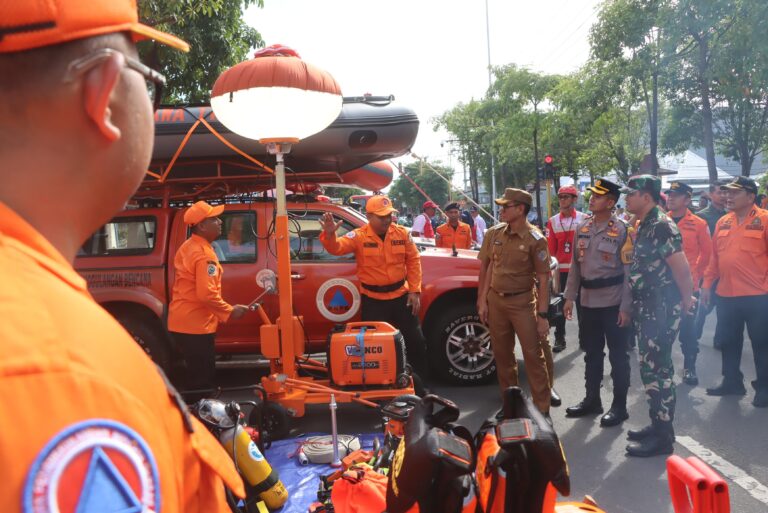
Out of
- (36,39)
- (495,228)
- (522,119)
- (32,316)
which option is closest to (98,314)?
(32,316)

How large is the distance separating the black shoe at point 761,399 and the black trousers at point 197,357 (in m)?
4.69

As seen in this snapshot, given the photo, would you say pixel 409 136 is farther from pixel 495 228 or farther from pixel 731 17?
pixel 731 17

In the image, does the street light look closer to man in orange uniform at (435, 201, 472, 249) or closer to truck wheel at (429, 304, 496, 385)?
truck wheel at (429, 304, 496, 385)

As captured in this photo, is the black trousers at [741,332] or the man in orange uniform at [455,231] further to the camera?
the man in orange uniform at [455,231]

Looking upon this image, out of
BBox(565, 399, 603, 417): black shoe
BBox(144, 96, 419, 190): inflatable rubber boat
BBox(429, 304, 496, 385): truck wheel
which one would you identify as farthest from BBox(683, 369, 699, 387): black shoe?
BBox(144, 96, 419, 190): inflatable rubber boat

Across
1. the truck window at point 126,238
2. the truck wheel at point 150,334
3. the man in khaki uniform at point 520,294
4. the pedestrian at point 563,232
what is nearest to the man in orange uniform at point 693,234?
the pedestrian at point 563,232

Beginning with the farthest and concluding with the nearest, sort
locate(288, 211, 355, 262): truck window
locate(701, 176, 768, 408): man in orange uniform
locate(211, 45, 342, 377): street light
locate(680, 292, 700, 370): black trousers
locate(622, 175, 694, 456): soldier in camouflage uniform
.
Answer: locate(680, 292, 700, 370): black trousers < locate(288, 211, 355, 262): truck window < locate(701, 176, 768, 408): man in orange uniform < locate(622, 175, 694, 456): soldier in camouflage uniform < locate(211, 45, 342, 377): street light

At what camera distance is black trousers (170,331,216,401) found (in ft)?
15.7

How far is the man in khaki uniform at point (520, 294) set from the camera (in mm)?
4938

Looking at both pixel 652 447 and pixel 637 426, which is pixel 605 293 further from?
pixel 652 447

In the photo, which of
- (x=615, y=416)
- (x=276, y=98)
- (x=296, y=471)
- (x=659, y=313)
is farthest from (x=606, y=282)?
(x=276, y=98)

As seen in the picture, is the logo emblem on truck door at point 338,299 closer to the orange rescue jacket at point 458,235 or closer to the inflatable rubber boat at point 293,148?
the inflatable rubber boat at point 293,148

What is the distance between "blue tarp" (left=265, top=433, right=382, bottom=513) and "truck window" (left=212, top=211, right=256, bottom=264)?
200 centimetres

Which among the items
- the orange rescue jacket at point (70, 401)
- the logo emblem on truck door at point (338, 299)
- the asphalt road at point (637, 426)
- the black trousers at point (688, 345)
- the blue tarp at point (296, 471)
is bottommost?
the asphalt road at point (637, 426)
